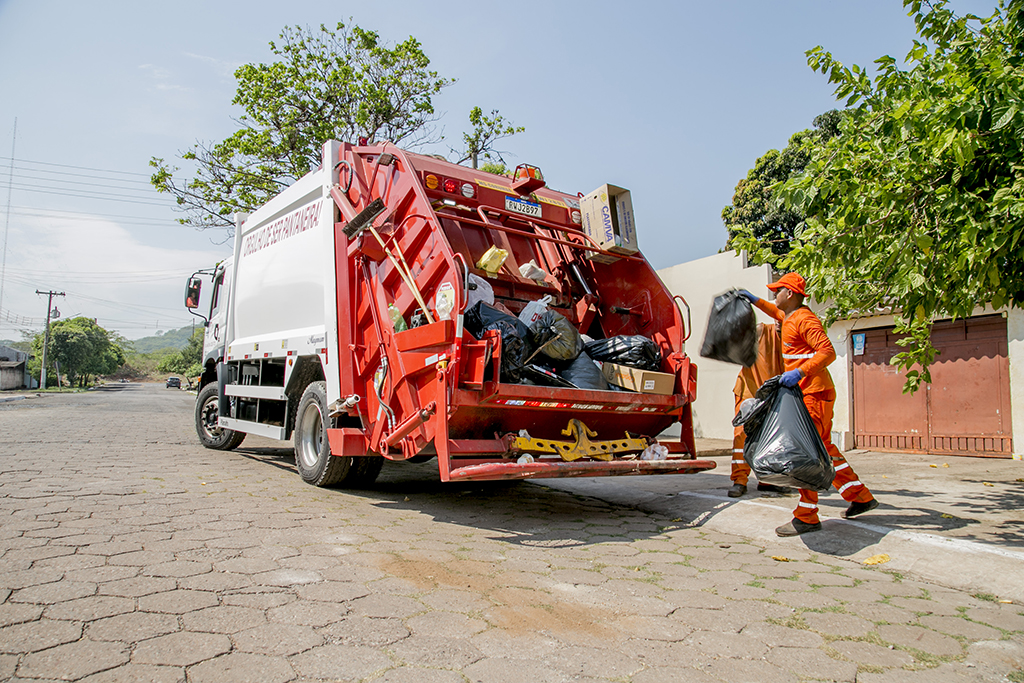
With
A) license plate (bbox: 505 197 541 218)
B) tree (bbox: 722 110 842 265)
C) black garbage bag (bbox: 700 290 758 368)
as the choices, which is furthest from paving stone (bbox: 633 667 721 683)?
tree (bbox: 722 110 842 265)

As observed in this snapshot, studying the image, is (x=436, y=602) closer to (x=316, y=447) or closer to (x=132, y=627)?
(x=132, y=627)

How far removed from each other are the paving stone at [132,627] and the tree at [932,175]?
3.66 m

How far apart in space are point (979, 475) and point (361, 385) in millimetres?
6415

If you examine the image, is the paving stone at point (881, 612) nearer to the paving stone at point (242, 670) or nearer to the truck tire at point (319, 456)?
the paving stone at point (242, 670)

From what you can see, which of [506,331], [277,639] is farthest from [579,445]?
[277,639]

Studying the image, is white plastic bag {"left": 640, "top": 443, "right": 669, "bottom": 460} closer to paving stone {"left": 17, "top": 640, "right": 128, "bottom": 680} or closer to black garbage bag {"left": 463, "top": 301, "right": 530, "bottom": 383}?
black garbage bag {"left": 463, "top": 301, "right": 530, "bottom": 383}

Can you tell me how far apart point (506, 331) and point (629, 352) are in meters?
1.05

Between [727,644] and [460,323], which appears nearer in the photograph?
[727,644]

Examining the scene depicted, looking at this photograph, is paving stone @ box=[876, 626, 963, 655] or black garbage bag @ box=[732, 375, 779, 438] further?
black garbage bag @ box=[732, 375, 779, 438]

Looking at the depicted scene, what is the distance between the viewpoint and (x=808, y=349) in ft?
13.3

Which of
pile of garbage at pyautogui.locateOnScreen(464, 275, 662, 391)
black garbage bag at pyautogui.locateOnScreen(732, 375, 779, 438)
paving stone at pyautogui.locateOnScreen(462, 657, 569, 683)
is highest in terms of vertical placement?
pile of garbage at pyautogui.locateOnScreen(464, 275, 662, 391)

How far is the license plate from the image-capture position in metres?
5.48

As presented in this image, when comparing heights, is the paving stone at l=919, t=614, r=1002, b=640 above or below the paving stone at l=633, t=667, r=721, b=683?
below

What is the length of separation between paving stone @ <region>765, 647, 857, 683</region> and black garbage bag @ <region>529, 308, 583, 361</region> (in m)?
2.47
